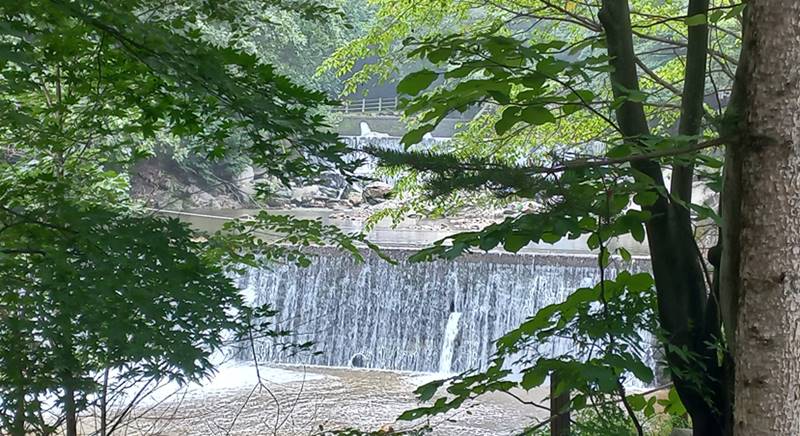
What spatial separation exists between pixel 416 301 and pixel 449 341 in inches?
19.5

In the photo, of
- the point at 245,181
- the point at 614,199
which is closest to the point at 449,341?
the point at 614,199

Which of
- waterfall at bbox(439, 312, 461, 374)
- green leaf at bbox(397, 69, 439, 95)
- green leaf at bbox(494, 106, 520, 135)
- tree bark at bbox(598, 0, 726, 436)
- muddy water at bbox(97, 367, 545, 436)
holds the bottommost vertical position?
muddy water at bbox(97, 367, 545, 436)

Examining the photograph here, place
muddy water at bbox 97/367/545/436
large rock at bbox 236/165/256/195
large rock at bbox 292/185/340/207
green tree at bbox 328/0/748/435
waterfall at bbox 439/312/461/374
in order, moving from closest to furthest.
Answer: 1. green tree at bbox 328/0/748/435
2. muddy water at bbox 97/367/545/436
3. waterfall at bbox 439/312/461/374
4. large rock at bbox 236/165/256/195
5. large rock at bbox 292/185/340/207

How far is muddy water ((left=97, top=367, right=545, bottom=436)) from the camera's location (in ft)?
17.6

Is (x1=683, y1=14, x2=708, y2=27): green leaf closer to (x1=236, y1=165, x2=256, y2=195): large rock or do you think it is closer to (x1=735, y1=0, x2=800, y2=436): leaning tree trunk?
(x1=735, y1=0, x2=800, y2=436): leaning tree trunk

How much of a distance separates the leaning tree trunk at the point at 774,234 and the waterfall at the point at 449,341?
6463mm

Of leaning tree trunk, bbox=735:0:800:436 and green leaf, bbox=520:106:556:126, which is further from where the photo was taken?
green leaf, bbox=520:106:556:126

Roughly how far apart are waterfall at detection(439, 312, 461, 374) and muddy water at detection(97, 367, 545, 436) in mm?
306

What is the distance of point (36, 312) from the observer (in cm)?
148

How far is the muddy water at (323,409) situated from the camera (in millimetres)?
5375

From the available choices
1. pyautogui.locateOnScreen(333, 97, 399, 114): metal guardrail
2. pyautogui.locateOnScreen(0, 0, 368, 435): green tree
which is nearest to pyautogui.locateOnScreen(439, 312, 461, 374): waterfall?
pyautogui.locateOnScreen(0, 0, 368, 435): green tree

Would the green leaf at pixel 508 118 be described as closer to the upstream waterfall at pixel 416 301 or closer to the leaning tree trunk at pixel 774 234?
the leaning tree trunk at pixel 774 234

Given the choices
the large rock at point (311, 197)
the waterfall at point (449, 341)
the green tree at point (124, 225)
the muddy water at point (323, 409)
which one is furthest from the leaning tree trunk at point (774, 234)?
the large rock at point (311, 197)

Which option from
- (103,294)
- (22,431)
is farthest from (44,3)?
(22,431)
